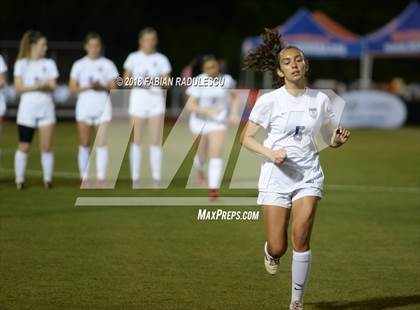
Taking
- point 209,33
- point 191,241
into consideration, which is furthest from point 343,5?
point 191,241

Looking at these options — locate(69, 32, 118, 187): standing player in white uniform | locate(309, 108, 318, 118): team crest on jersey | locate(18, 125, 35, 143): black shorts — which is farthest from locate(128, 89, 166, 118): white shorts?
locate(309, 108, 318, 118): team crest on jersey

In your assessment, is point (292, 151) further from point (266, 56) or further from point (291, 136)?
point (266, 56)

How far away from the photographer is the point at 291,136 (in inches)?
285

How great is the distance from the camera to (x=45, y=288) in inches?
311

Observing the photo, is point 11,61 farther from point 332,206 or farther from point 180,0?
point 332,206

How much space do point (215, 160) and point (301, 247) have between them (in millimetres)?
6513

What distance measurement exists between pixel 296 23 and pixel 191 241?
23.9 m

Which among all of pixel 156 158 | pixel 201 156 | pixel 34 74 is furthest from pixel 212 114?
pixel 34 74

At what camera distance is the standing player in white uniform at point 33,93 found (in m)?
14.3

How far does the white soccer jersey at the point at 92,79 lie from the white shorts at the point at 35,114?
23.8 inches

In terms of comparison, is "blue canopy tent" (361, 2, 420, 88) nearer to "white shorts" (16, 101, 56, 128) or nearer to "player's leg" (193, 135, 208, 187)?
"player's leg" (193, 135, 208, 187)

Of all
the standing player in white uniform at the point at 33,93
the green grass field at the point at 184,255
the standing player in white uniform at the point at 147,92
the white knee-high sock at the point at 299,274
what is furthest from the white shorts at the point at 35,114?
the white knee-high sock at the point at 299,274

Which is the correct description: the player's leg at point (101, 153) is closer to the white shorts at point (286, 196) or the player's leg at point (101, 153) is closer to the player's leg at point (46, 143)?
the player's leg at point (46, 143)

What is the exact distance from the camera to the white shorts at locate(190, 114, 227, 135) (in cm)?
1362
